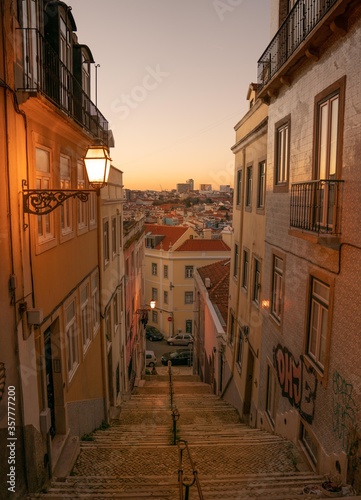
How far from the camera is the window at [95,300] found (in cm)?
1146

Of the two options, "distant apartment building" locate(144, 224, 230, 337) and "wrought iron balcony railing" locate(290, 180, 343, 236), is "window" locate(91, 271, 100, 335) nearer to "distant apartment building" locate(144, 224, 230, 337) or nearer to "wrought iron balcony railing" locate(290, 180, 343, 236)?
"wrought iron balcony railing" locate(290, 180, 343, 236)

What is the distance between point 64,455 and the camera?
742cm

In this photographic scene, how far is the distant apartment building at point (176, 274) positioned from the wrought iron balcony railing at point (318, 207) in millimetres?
32436

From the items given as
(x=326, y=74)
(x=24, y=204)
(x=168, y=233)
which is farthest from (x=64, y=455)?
(x=168, y=233)

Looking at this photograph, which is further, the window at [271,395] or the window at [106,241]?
the window at [106,241]

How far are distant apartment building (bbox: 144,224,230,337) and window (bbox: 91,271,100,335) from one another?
2804 centimetres

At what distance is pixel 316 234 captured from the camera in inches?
253

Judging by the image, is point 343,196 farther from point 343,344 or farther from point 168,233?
point 168,233

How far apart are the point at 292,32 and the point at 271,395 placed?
27.3 feet

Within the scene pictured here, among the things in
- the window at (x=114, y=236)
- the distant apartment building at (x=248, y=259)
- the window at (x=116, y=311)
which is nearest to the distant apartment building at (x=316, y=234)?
the distant apartment building at (x=248, y=259)

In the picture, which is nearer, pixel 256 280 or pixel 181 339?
pixel 256 280

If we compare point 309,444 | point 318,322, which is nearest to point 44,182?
point 318,322

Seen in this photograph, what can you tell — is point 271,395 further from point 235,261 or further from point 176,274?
point 176,274

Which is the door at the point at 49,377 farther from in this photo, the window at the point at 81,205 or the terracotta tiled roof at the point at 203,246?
the terracotta tiled roof at the point at 203,246
